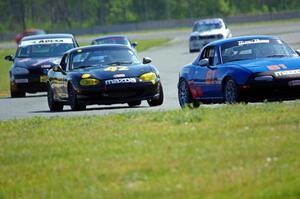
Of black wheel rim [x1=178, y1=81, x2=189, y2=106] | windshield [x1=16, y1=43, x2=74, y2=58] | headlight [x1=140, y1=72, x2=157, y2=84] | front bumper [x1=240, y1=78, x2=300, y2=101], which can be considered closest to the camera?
front bumper [x1=240, y1=78, x2=300, y2=101]

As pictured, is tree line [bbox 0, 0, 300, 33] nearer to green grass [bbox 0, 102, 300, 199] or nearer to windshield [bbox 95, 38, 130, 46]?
windshield [bbox 95, 38, 130, 46]

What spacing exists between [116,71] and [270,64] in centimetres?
359

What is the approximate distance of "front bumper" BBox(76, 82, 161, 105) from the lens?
19156 millimetres

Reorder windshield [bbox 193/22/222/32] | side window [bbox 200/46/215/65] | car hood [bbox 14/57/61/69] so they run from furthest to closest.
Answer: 1. windshield [bbox 193/22/222/32]
2. car hood [bbox 14/57/61/69]
3. side window [bbox 200/46/215/65]

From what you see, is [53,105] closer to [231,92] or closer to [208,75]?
[208,75]

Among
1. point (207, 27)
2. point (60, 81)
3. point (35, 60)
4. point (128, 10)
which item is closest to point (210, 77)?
point (60, 81)

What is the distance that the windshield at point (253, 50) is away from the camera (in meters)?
17.8

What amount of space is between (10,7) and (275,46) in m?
137

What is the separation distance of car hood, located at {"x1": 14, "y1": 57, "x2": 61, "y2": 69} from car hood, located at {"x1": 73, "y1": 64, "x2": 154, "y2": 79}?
24.1 ft

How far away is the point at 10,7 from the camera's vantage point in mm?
152875

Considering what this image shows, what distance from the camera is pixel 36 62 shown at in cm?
2727

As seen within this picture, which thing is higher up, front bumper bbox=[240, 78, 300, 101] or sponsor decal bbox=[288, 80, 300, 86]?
sponsor decal bbox=[288, 80, 300, 86]

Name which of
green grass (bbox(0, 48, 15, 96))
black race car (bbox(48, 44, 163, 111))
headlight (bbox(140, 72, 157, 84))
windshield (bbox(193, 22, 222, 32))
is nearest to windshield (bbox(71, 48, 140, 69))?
black race car (bbox(48, 44, 163, 111))

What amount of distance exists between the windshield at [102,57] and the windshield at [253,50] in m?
2.84
